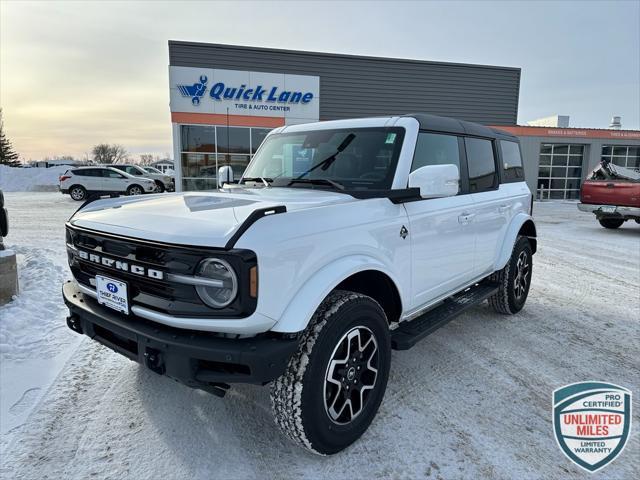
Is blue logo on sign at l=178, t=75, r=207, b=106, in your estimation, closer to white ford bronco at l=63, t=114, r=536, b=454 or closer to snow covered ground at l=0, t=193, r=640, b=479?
snow covered ground at l=0, t=193, r=640, b=479

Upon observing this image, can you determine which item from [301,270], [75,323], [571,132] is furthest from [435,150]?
[571,132]

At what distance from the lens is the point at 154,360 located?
223 centimetres

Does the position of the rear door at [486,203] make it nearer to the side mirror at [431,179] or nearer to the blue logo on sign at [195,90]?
the side mirror at [431,179]

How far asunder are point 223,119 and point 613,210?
13.8 m

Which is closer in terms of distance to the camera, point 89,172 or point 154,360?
point 154,360

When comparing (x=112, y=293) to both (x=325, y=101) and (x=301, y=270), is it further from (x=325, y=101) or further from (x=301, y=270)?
(x=325, y=101)

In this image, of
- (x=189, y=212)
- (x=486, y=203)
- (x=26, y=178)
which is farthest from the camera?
(x=26, y=178)

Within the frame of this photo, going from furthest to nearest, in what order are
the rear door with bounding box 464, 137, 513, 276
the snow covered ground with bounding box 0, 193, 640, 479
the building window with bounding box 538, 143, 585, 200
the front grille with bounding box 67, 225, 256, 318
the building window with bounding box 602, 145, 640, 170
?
1. the building window with bounding box 602, 145, 640, 170
2. the building window with bounding box 538, 143, 585, 200
3. the rear door with bounding box 464, 137, 513, 276
4. the snow covered ground with bounding box 0, 193, 640, 479
5. the front grille with bounding box 67, 225, 256, 318

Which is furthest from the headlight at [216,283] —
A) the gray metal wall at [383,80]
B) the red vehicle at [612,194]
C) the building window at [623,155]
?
the building window at [623,155]

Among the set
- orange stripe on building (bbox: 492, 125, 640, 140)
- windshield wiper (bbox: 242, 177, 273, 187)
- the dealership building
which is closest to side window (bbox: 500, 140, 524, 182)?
windshield wiper (bbox: 242, 177, 273, 187)

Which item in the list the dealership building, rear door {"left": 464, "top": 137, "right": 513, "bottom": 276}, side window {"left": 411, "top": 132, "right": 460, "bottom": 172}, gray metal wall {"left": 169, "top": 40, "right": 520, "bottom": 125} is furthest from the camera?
gray metal wall {"left": 169, "top": 40, "right": 520, "bottom": 125}

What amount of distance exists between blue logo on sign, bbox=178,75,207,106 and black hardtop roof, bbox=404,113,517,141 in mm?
15233

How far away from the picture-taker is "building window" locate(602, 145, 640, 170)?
78.5 ft

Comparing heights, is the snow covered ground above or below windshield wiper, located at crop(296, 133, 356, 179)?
below
